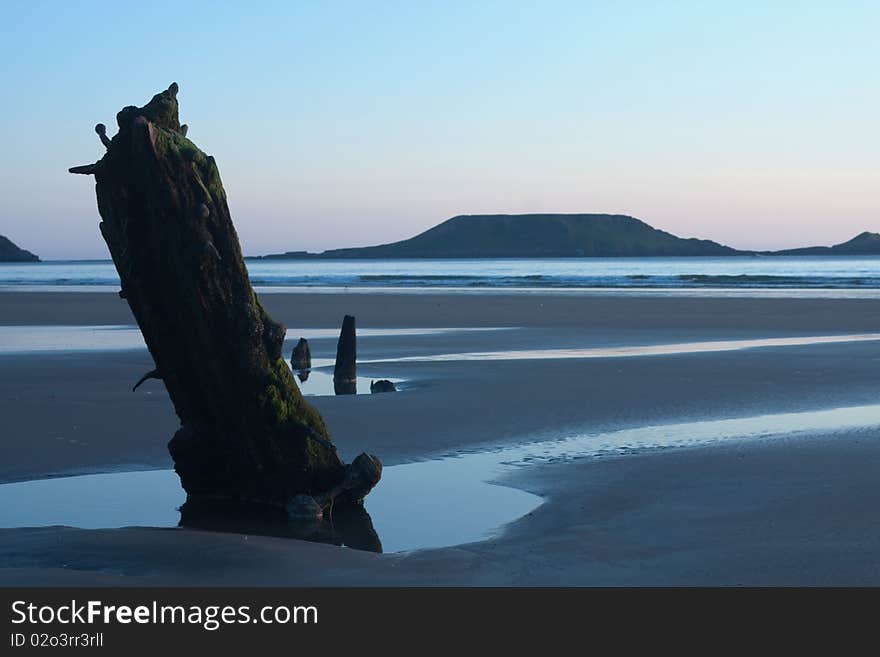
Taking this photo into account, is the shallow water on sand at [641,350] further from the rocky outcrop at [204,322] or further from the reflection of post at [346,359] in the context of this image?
the rocky outcrop at [204,322]

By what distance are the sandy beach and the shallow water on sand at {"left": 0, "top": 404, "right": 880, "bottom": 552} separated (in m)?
0.26

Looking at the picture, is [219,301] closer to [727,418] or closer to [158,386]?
[727,418]

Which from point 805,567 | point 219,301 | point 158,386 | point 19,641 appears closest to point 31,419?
point 158,386

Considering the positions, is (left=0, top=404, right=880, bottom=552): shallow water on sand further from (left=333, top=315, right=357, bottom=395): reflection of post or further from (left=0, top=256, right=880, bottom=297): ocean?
(left=0, top=256, right=880, bottom=297): ocean

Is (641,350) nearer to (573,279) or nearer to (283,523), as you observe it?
(283,523)

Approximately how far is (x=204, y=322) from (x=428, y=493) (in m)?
2.33

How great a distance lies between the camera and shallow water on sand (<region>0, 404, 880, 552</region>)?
8.32 meters

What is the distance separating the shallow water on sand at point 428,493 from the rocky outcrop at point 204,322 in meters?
0.53

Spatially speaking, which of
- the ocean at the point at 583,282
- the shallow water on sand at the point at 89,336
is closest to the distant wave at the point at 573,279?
the ocean at the point at 583,282

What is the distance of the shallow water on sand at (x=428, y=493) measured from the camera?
8320mm

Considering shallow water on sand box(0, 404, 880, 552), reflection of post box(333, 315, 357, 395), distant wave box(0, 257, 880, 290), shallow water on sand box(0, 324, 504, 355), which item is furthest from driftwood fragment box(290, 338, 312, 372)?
distant wave box(0, 257, 880, 290)

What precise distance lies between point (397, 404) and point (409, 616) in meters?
8.23

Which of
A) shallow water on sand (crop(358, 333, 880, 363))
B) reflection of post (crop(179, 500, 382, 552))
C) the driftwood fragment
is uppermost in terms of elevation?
the driftwood fragment

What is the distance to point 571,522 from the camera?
8.18m
